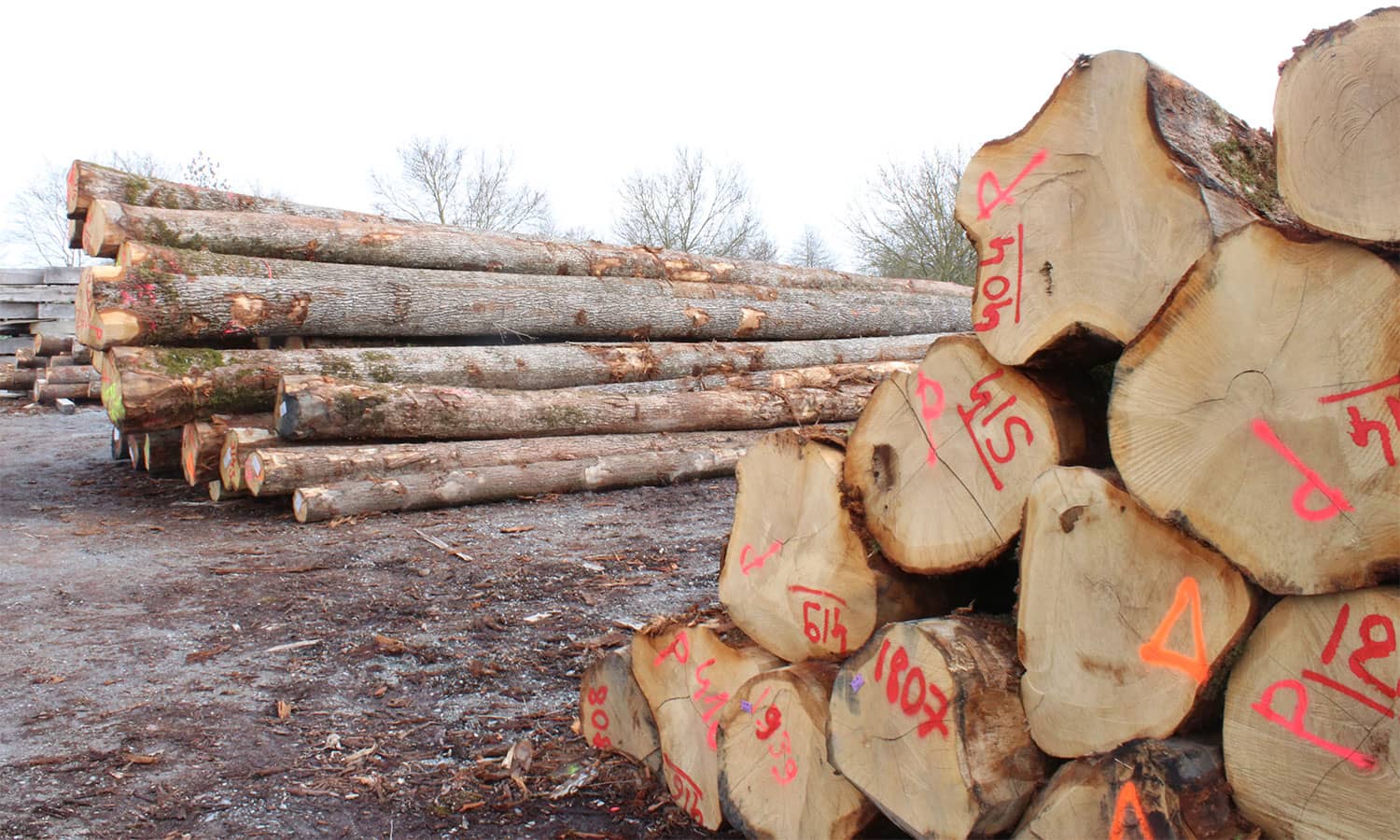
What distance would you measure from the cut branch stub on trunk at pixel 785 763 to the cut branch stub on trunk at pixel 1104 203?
991 mm

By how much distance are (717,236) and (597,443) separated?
90.8 feet

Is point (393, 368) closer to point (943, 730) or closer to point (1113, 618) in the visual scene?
point (943, 730)

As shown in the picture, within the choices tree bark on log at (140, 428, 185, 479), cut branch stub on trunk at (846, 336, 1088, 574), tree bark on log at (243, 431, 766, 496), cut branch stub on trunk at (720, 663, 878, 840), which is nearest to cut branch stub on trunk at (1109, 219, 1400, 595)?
cut branch stub on trunk at (846, 336, 1088, 574)

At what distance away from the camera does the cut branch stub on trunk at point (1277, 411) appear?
1665mm

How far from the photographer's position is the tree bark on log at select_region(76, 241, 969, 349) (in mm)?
7078

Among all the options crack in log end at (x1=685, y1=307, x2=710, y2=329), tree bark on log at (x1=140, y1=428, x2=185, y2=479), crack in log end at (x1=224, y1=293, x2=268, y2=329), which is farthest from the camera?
crack in log end at (x1=685, y1=307, x2=710, y2=329)

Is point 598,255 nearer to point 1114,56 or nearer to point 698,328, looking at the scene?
point 698,328

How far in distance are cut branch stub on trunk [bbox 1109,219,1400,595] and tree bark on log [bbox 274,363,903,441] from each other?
20.0 ft

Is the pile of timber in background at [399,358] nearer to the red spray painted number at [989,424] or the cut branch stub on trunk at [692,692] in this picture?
the cut branch stub on trunk at [692,692]

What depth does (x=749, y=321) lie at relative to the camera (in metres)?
10.7

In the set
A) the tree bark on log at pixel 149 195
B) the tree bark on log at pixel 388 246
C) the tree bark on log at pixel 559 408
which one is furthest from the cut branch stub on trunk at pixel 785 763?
the tree bark on log at pixel 149 195

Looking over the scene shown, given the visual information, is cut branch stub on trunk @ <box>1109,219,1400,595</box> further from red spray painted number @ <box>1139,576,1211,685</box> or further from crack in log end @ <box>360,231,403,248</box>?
crack in log end @ <box>360,231,403,248</box>

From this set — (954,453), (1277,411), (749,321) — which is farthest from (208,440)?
(1277,411)

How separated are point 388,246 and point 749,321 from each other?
3783 millimetres
